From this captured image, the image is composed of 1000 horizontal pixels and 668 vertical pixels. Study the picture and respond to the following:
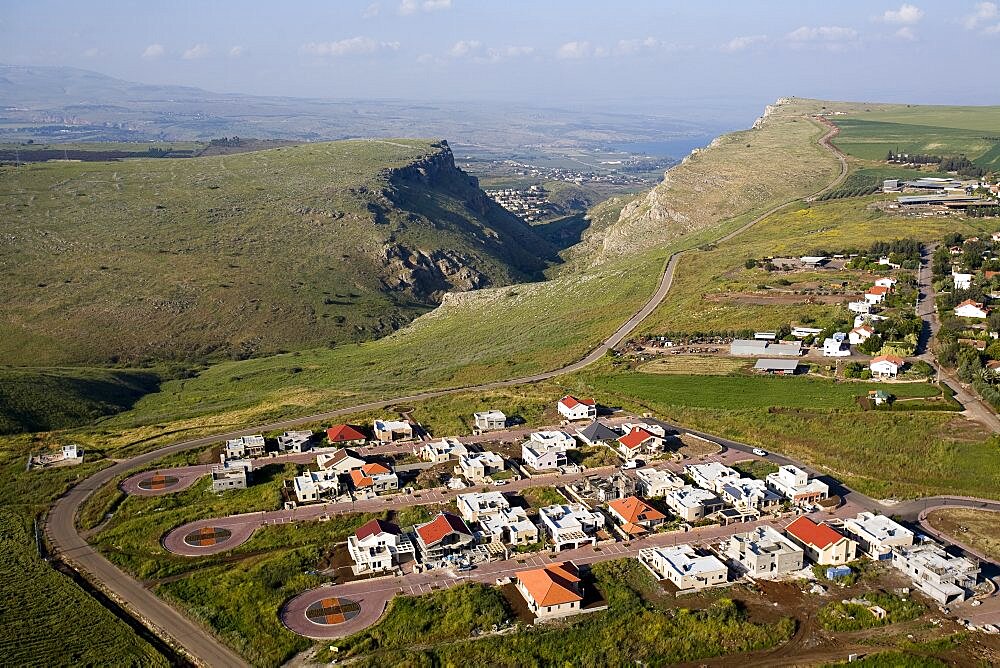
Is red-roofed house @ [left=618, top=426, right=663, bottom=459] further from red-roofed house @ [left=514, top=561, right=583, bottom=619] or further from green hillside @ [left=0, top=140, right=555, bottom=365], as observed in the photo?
green hillside @ [left=0, top=140, right=555, bottom=365]

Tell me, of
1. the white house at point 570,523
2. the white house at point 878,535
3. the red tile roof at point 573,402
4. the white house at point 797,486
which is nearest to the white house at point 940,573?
the white house at point 878,535

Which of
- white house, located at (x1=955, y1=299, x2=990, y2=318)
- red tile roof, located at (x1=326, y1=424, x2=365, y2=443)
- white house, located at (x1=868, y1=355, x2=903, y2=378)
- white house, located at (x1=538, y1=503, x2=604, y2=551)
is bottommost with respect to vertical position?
red tile roof, located at (x1=326, y1=424, x2=365, y2=443)

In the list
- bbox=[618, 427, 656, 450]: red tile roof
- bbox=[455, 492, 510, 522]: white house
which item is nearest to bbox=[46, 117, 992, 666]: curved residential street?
bbox=[455, 492, 510, 522]: white house

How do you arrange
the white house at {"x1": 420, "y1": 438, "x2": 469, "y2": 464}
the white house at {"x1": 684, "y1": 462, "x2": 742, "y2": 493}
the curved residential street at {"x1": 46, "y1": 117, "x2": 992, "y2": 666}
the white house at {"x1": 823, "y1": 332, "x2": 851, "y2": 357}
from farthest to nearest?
1. the white house at {"x1": 823, "y1": 332, "x2": 851, "y2": 357}
2. the white house at {"x1": 420, "y1": 438, "x2": 469, "y2": 464}
3. the white house at {"x1": 684, "y1": 462, "x2": 742, "y2": 493}
4. the curved residential street at {"x1": 46, "y1": 117, "x2": 992, "y2": 666}

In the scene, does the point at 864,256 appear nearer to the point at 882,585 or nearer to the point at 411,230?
the point at 882,585

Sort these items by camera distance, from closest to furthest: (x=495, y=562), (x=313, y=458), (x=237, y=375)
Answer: (x=495, y=562)
(x=313, y=458)
(x=237, y=375)

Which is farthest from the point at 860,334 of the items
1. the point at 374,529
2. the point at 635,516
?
the point at 374,529

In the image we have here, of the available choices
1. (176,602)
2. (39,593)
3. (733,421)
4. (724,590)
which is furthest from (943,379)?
(39,593)

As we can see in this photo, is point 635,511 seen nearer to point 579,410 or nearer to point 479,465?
point 479,465
